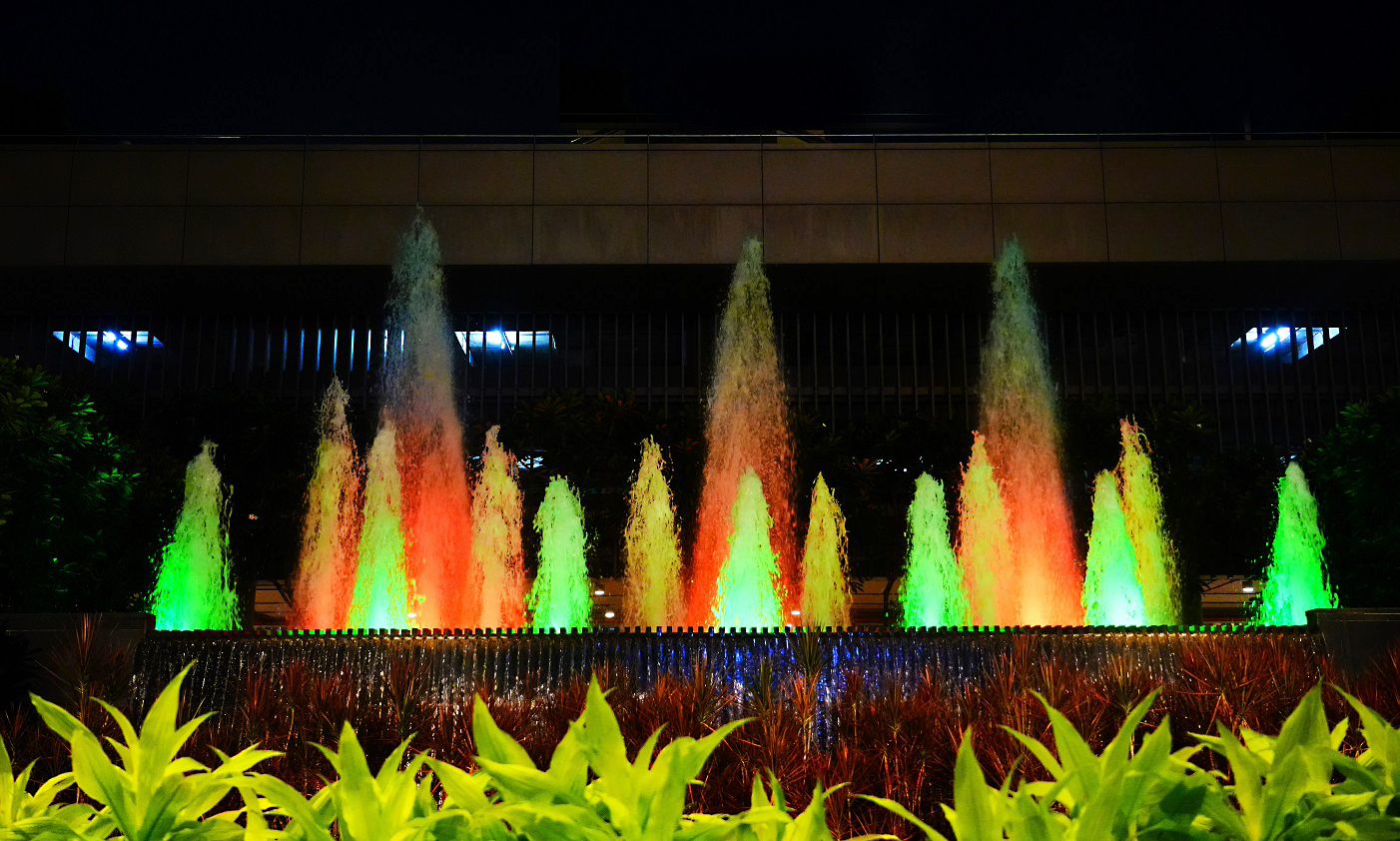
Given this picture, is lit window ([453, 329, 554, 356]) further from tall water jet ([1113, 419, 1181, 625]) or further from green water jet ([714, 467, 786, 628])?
tall water jet ([1113, 419, 1181, 625])

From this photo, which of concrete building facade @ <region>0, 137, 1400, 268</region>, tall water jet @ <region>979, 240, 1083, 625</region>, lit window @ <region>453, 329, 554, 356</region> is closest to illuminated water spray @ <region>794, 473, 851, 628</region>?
tall water jet @ <region>979, 240, 1083, 625</region>

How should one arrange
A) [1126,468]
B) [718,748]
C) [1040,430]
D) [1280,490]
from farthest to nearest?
[1040,430], [1126,468], [1280,490], [718,748]

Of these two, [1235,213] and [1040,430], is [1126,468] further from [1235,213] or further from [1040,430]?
[1235,213]

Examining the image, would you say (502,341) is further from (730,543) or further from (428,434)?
(730,543)

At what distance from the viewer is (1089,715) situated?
5625 millimetres

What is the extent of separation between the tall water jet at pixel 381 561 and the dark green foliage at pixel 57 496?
352 centimetres

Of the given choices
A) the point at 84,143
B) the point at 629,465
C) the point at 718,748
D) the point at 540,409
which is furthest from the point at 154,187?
the point at 718,748

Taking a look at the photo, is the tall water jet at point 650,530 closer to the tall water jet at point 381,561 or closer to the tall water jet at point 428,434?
the tall water jet at point 428,434

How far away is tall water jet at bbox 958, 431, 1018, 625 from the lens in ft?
63.2

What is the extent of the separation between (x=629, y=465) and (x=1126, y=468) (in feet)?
31.7

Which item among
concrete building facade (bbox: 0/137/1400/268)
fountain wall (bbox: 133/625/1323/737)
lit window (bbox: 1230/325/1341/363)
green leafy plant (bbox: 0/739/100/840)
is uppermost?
concrete building facade (bbox: 0/137/1400/268)

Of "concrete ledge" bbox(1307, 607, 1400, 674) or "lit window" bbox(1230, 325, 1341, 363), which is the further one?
"lit window" bbox(1230, 325, 1341, 363)

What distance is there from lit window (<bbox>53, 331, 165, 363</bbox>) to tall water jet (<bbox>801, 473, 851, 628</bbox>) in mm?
17803

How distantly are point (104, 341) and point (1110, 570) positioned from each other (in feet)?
79.4
